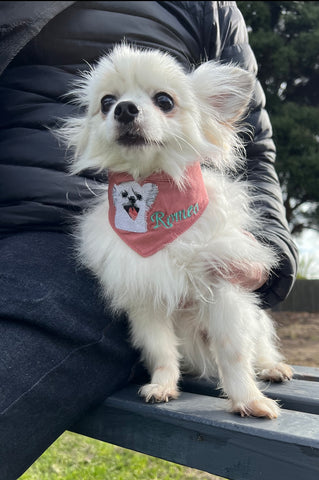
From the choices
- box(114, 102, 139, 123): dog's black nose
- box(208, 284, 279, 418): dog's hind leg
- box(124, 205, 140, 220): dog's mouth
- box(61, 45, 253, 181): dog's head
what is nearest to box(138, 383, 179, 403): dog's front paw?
box(208, 284, 279, 418): dog's hind leg

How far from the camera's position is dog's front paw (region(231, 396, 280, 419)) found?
1200mm

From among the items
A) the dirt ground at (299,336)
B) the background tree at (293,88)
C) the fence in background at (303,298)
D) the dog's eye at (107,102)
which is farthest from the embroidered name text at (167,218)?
the fence in background at (303,298)

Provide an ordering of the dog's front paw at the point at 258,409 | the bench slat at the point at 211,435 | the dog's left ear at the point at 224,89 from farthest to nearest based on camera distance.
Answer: the dog's left ear at the point at 224,89 → the dog's front paw at the point at 258,409 → the bench slat at the point at 211,435

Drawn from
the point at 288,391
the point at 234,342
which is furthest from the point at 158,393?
the point at 288,391

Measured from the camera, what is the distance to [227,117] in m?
1.47

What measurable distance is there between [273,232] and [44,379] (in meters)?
0.82

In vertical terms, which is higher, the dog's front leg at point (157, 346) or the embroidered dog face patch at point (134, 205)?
the embroidered dog face patch at point (134, 205)

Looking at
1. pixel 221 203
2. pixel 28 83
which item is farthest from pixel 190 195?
pixel 28 83

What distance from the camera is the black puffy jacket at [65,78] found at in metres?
1.54

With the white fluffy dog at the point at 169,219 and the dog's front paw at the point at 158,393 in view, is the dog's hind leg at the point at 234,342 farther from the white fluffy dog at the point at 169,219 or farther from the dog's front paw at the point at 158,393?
the dog's front paw at the point at 158,393

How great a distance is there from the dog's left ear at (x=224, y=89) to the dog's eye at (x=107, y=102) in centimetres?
24

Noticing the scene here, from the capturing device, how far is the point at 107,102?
4.52 ft

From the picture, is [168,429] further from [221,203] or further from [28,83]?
[28,83]

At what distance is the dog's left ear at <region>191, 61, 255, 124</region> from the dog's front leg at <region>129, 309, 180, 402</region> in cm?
59
